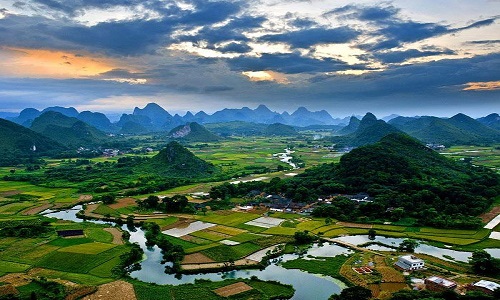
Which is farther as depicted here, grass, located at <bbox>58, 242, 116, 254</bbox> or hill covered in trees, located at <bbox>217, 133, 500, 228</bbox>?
hill covered in trees, located at <bbox>217, 133, 500, 228</bbox>

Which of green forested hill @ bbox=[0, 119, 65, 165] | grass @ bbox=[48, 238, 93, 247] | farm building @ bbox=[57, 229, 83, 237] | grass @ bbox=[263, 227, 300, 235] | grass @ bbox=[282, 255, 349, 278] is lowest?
grass @ bbox=[282, 255, 349, 278]

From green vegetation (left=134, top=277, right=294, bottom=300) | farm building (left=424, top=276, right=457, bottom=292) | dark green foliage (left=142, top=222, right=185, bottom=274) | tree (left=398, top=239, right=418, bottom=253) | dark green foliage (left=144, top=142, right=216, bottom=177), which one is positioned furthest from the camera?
dark green foliage (left=144, top=142, right=216, bottom=177)

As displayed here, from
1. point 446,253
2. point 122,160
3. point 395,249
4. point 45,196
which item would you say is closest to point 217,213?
point 395,249

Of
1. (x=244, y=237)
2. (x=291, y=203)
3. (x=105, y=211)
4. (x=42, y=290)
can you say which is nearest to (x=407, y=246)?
(x=244, y=237)

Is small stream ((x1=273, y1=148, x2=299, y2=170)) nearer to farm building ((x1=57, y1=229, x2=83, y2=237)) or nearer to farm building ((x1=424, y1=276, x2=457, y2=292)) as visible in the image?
farm building ((x1=57, y1=229, x2=83, y2=237))

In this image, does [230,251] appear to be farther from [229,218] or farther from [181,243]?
[229,218]

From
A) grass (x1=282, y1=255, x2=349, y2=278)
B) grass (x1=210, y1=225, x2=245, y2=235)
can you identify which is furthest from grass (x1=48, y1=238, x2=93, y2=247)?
grass (x1=282, y1=255, x2=349, y2=278)

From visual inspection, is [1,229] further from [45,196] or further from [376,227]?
[376,227]
